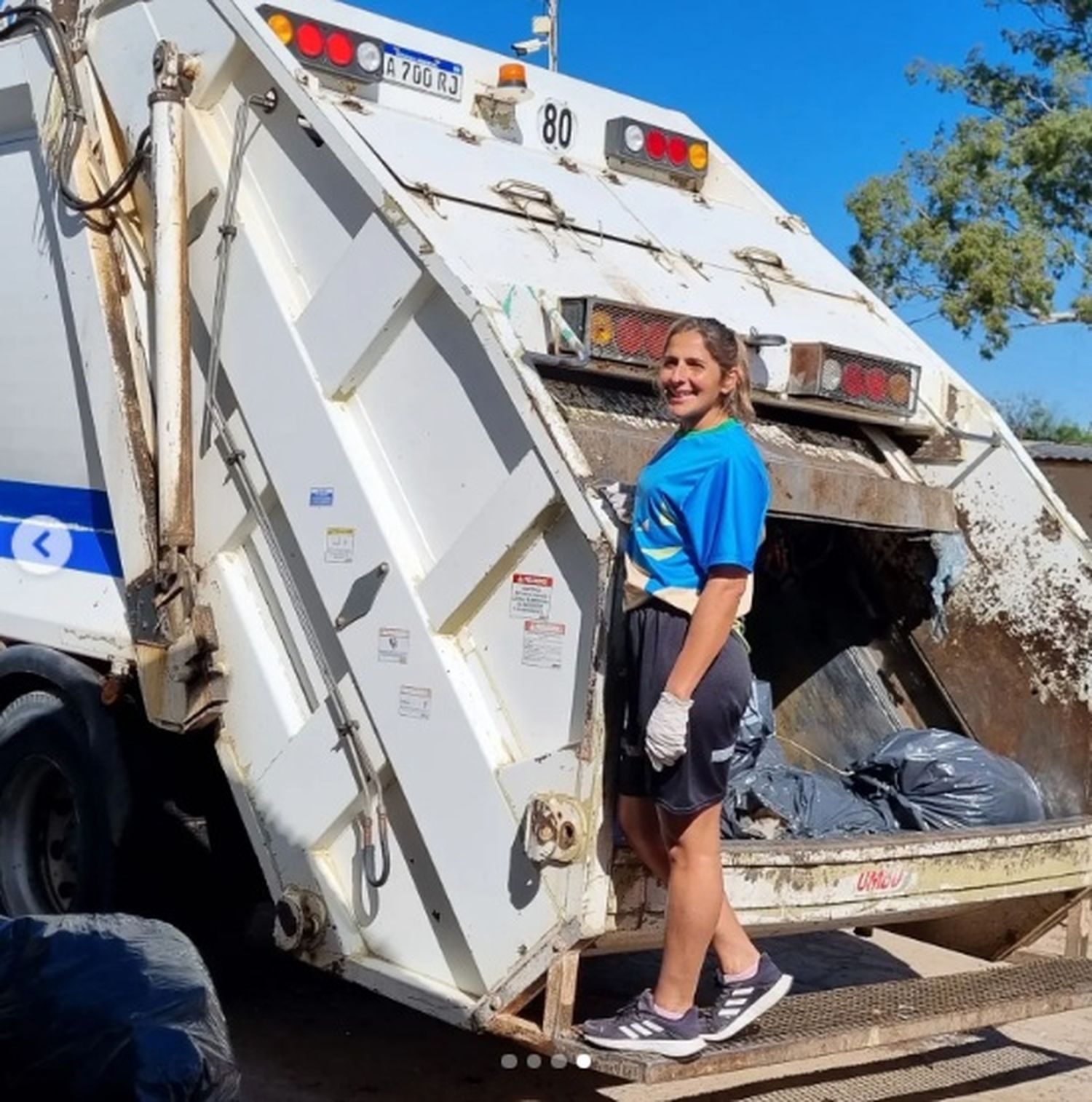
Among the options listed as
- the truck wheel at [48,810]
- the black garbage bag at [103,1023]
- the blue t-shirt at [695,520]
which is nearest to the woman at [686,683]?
the blue t-shirt at [695,520]

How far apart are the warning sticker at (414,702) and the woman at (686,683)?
0.49 m

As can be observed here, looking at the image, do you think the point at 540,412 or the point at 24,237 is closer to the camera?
the point at 540,412

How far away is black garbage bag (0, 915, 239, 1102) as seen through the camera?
2.77 metres

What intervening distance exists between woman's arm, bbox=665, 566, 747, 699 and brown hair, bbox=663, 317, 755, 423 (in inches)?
15.9

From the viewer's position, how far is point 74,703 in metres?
4.66

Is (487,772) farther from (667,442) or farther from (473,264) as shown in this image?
(473,264)

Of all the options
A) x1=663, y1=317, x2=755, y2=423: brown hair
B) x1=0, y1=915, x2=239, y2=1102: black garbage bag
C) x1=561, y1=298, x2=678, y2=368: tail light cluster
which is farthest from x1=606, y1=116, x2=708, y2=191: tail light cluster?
x1=0, y1=915, x2=239, y2=1102: black garbage bag

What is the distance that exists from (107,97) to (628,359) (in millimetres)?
1754

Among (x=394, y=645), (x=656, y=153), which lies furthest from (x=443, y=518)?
(x=656, y=153)

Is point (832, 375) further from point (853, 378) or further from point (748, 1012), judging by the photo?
point (748, 1012)

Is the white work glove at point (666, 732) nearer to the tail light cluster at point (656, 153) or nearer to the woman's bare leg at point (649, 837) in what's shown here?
the woman's bare leg at point (649, 837)

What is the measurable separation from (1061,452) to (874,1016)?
978cm

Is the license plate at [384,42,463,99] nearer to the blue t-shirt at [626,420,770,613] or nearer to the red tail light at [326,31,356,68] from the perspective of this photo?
the red tail light at [326,31,356,68]

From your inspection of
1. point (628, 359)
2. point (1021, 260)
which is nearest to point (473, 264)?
point (628, 359)
